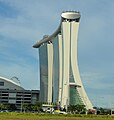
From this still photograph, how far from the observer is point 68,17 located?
481 ft

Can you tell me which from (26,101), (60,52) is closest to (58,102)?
(60,52)

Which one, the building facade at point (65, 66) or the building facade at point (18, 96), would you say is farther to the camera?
the building facade at point (18, 96)

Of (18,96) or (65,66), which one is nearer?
(65,66)

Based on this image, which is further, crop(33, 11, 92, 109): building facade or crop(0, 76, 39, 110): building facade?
crop(0, 76, 39, 110): building facade

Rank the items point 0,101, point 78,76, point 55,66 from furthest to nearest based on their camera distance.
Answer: point 0,101 < point 55,66 < point 78,76

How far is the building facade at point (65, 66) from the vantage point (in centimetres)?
14050

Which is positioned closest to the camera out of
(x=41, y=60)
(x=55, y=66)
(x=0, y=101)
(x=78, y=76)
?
(x=78, y=76)

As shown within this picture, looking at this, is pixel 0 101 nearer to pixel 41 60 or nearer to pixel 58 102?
pixel 41 60

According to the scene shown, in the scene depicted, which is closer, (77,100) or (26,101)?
(77,100)

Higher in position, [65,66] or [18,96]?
[65,66]

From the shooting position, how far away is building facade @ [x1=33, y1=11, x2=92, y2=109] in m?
140

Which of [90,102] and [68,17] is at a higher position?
[68,17]

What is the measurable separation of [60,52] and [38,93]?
143 feet

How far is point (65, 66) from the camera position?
140375 mm
